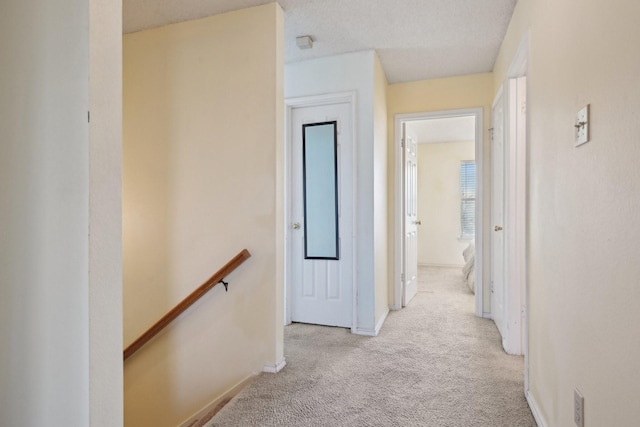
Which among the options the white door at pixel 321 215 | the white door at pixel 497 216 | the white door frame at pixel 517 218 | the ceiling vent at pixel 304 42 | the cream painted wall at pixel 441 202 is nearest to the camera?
the white door frame at pixel 517 218

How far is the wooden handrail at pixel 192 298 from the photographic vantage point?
2357mm

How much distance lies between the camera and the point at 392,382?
2209 mm

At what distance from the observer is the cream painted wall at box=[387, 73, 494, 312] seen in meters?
3.60

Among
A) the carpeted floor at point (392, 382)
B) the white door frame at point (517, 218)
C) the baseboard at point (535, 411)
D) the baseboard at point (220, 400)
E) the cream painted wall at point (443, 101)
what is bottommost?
the baseboard at point (220, 400)

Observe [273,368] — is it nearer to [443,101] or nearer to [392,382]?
[392,382]

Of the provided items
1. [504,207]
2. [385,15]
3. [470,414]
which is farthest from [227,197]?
[504,207]

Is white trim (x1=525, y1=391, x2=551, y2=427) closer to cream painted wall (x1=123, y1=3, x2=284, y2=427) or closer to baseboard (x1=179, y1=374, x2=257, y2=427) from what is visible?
cream painted wall (x1=123, y1=3, x2=284, y2=427)

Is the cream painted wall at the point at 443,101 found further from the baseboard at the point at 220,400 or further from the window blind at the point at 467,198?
the window blind at the point at 467,198

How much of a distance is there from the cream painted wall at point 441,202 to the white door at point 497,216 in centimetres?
346

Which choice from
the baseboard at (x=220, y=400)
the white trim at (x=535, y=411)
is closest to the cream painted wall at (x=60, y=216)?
the baseboard at (x=220, y=400)

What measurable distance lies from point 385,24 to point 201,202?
1882mm

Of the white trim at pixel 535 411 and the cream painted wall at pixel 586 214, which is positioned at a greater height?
the cream painted wall at pixel 586 214

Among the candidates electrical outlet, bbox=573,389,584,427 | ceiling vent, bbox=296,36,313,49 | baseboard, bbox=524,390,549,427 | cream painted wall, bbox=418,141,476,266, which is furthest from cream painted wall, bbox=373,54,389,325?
cream painted wall, bbox=418,141,476,266

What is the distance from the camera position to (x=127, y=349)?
2.63 meters
